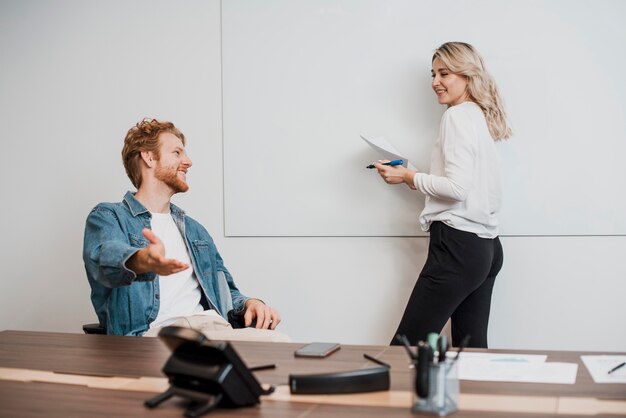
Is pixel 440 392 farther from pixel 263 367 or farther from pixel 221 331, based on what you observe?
pixel 221 331

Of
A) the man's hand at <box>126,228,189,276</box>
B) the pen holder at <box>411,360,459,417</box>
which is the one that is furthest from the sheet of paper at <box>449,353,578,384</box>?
the man's hand at <box>126,228,189,276</box>

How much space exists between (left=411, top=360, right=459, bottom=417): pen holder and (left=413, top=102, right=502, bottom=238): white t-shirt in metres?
1.75

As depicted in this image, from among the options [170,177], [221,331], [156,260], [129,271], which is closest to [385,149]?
[170,177]

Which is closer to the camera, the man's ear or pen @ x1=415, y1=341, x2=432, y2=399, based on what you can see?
pen @ x1=415, y1=341, x2=432, y2=399

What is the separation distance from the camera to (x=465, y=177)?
303 centimetres

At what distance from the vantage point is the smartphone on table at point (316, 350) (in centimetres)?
184

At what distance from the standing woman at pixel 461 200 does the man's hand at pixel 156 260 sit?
1.43m

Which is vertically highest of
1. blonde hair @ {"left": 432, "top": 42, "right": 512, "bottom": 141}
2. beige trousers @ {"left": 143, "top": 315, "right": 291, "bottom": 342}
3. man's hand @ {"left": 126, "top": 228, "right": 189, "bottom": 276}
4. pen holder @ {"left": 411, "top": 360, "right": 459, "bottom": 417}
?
blonde hair @ {"left": 432, "top": 42, "right": 512, "bottom": 141}

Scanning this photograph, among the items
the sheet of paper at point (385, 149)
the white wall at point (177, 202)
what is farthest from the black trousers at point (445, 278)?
the white wall at point (177, 202)

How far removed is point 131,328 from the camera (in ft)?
8.57

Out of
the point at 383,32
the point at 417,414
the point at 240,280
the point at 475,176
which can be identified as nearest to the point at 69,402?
the point at 417,414

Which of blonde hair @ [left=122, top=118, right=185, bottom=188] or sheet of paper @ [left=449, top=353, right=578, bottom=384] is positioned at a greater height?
blonde hair @ [left=122, top=118, right=185, bottom=188]

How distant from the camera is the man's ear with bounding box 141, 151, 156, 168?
9.90 feet

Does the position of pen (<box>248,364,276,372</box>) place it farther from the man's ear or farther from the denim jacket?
the man's ear
